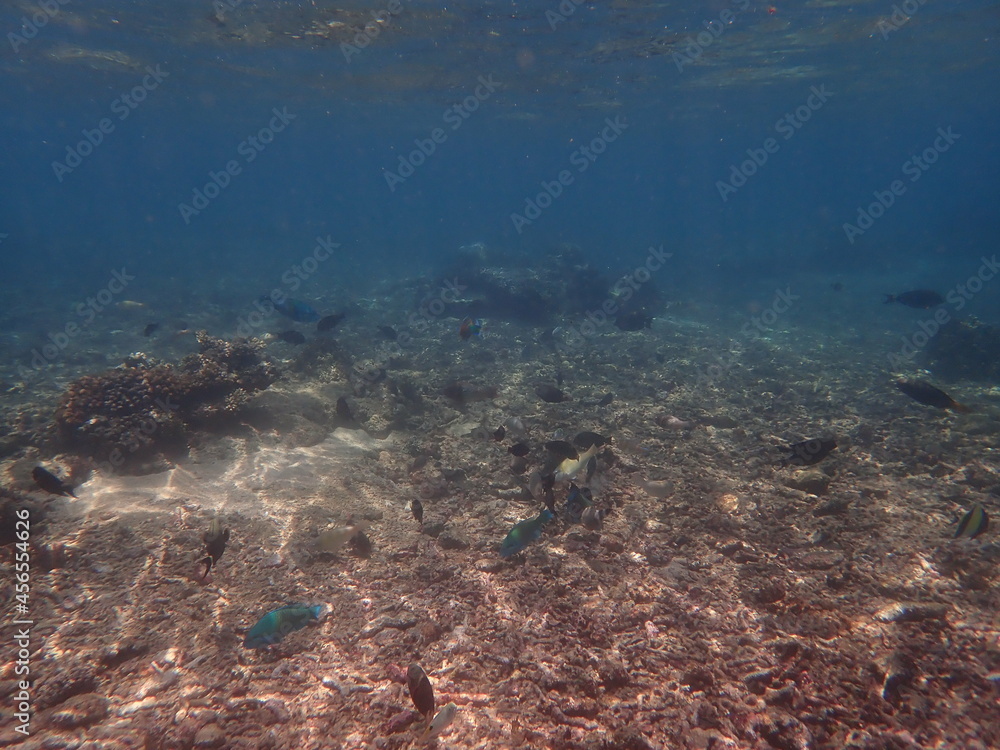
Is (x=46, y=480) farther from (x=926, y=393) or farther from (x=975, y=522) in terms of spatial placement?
(x=926, y=393)

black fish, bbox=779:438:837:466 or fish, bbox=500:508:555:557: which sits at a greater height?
black fish, bbox=779:438:837:466

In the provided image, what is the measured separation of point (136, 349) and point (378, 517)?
16337 mm

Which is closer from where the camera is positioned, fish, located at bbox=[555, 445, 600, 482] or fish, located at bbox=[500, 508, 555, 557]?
fish, located at bbox=[500, 508, 555, 557]

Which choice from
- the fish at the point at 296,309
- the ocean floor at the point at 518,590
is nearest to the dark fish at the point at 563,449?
the ocean floor at the point at 518,590

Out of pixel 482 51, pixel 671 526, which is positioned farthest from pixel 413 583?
pixel 482 51

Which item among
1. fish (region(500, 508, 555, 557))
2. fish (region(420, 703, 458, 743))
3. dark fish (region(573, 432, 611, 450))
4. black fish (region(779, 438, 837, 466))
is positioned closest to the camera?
fish (region(420, 703, 458, 743))

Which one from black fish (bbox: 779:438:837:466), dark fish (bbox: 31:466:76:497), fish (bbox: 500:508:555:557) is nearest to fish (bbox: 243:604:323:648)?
fish (bbox: 500:508:555:557)

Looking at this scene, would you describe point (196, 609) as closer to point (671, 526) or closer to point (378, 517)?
point (378, 517)

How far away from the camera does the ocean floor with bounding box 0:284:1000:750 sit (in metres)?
3.64

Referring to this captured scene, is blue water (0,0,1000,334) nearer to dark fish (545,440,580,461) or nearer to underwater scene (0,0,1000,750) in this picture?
underwater scene (0,0,1000,750)

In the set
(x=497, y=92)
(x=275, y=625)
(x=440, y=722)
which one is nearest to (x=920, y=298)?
(x=440, y=722)

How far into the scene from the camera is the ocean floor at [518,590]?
3.64 metres

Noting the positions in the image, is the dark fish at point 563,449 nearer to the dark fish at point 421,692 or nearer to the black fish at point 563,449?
the black fish at point 563,449

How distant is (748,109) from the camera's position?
147 feet
